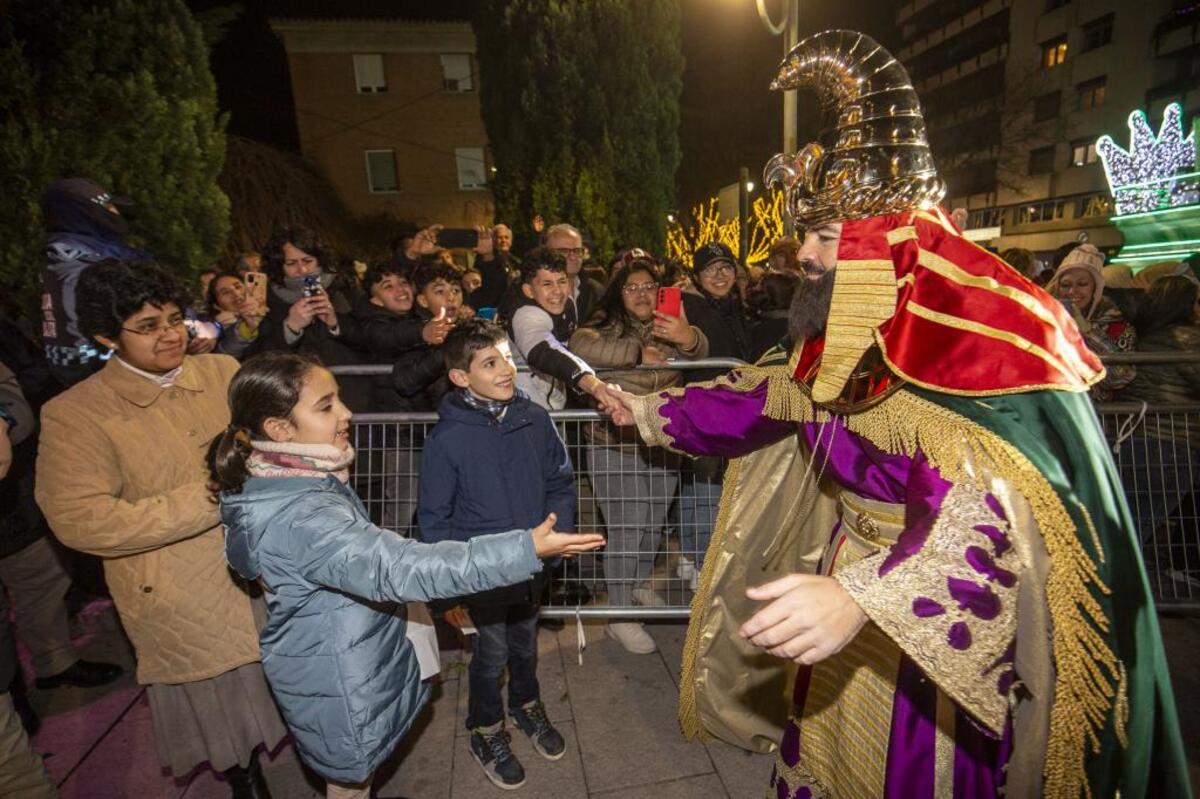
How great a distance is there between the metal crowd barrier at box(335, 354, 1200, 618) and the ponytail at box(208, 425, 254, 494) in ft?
4.72

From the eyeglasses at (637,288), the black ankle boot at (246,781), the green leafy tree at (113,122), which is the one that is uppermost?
the green leafy tree at (113,122)

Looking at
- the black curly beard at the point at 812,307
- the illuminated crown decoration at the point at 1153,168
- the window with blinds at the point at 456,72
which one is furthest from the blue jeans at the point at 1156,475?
the window with blinds at the point at 456,72

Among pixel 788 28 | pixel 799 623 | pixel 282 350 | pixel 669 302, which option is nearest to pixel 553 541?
pixel 799 623

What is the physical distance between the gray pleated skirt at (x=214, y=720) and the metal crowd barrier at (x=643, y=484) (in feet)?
3.97

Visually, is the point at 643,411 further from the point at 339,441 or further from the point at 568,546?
the point at 339,441

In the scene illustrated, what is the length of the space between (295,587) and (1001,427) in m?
2.14

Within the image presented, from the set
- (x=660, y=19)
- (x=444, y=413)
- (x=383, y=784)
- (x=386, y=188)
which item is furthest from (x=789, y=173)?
(x=386, y=188)

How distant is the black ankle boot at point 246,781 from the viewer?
2592 mm

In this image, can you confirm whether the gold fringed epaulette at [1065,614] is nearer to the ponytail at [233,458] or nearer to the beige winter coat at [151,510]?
the ponytail at [233,458]

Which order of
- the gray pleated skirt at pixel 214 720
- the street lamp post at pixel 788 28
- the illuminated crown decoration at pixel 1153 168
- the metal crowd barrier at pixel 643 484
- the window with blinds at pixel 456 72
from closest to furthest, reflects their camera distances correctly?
the gray pleated skirt at pixel 214 720, the metal crowd barrier at pixel 643 484, the street lamp post at pixel 788 28, the illuminated crown decoration at pixel 1153 168, the window with blinds at pixel 456 72

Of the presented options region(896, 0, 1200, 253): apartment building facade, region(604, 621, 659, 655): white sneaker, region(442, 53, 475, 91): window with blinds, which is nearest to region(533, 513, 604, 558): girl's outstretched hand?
region(604, 621, 659, 655): white sneaker

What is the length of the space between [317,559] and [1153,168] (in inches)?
1056

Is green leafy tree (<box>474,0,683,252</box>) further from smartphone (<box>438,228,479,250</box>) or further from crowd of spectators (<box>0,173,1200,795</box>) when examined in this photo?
crowd of spectators (<box>0,173,1200,795</box>)

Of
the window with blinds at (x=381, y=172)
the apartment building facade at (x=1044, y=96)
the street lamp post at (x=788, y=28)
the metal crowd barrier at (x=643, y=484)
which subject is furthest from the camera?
the apartment building facade at (x=1044, y=96)
